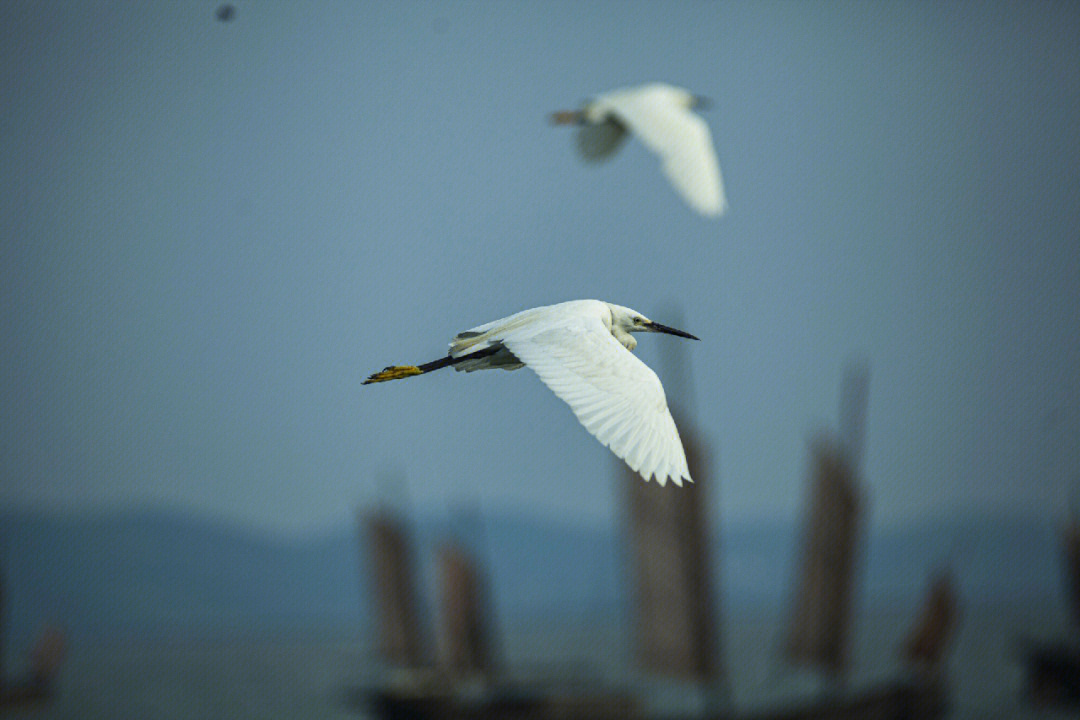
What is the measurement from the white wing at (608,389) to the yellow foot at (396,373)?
1306mm

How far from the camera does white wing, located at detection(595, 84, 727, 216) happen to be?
1059 centimetres

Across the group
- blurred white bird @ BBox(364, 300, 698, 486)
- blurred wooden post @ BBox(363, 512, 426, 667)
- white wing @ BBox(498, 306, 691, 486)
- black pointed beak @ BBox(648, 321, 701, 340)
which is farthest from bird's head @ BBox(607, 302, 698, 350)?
blurred wooden post @ BBox(363, 512, 426, 667)

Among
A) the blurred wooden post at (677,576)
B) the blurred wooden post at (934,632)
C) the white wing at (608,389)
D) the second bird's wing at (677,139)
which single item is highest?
the second bird's wing at (677,139)

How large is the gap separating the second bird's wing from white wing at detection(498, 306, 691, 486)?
280 cm

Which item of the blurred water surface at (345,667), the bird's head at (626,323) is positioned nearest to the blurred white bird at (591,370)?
the bird's head at (626,323)

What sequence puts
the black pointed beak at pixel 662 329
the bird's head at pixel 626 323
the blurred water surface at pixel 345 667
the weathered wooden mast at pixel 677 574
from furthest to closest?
the blurred water surface at pixel 345 667, the weathered wooden mast at pixel 677 574, the black pointed beak at pixel 662 329, the bird's head at pixel 626 323

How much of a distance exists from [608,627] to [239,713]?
67701mm

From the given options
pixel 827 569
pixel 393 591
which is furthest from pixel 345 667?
pixel 827 569

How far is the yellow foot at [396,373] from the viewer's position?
8953mm

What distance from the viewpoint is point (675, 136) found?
1150 cm

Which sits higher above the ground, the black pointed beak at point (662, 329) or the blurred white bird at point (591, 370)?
the black pointed beak at point (662, 329)

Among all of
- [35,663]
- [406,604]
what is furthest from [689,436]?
[35,663]

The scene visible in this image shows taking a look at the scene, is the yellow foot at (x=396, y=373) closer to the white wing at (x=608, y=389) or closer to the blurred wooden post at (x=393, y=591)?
the white wing at (x=608, y=389)

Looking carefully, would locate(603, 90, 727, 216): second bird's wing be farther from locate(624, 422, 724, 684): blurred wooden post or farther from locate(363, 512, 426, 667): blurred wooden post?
locate(363, 512, 426, 667): blurred wooden post
